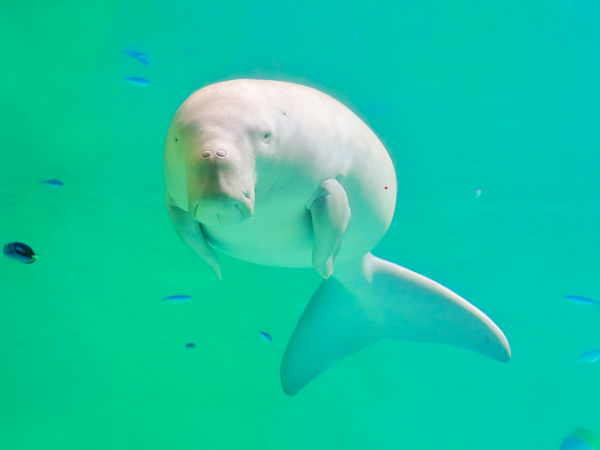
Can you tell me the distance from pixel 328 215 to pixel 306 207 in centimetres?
14

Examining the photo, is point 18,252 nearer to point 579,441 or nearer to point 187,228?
point 187,228

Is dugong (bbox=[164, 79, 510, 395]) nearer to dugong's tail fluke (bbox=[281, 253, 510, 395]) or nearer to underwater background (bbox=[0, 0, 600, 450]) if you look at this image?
dugong's tail fluke (bbox=[281, 253, 510, 395])

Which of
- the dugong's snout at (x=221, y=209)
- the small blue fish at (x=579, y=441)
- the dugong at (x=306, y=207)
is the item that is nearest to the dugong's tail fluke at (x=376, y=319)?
the dugong at (x=306, y=207)

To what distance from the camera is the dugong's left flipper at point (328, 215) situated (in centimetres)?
217

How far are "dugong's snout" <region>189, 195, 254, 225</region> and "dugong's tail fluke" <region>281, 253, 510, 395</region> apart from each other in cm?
226

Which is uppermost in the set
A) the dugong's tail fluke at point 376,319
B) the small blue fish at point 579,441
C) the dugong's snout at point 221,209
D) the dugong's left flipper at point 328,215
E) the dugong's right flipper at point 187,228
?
the dugong's snout at point 221,209

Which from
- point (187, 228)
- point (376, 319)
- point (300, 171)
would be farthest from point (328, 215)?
point (376, 319)

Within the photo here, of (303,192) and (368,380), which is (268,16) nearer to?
(303,192)

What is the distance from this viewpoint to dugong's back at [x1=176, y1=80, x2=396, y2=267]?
1901 millimetres

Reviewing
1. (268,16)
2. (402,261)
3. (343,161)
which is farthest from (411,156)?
(343,161)

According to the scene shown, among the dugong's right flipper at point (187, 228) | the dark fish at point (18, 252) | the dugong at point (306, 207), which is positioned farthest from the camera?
the dark fish at point (18, 252)

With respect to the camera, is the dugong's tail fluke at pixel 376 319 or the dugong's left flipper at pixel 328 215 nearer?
the dugong's left flipper at pixel 328 215

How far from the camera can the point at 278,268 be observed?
620 cm

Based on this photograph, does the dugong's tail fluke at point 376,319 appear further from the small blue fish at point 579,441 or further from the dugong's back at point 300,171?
the small blue fish at point 579,441
